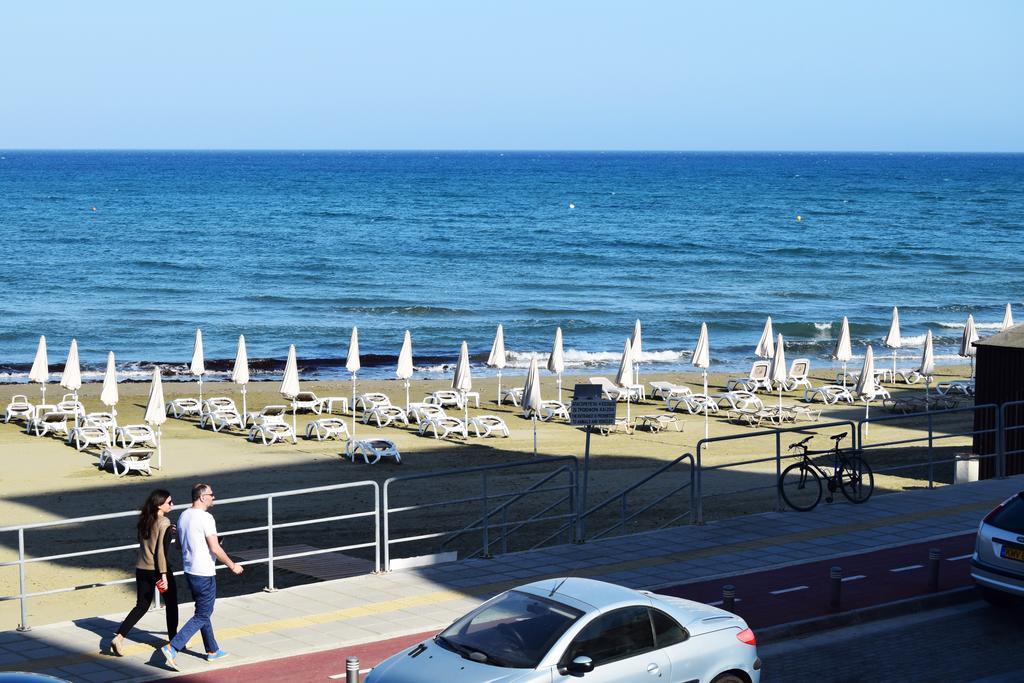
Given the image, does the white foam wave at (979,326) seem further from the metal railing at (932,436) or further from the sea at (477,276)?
the metal railing at (932,436)

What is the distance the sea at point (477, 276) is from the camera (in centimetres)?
4403

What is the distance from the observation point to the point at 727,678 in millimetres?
9148

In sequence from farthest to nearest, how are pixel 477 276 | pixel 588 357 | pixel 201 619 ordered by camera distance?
pixel 477 276 < pixel 588 357 < pixel 201 619

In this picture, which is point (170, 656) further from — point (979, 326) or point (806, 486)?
point (979, 326)

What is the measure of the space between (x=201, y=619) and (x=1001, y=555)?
6658mm

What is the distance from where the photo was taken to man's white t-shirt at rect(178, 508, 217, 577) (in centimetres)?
1034

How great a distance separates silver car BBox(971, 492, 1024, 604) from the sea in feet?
88.8

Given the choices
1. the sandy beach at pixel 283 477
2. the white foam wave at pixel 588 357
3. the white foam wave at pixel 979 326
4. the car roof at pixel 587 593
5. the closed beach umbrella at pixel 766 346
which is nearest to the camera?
the car roof at pixel 587 593

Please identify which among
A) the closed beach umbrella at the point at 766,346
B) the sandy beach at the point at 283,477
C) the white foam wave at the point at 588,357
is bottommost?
the white foam wave at the point at 588,357

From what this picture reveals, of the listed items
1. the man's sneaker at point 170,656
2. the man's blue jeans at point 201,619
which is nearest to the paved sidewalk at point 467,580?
the man's sneaker at point 170,656

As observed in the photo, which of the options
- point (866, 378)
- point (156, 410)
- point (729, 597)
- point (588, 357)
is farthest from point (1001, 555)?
point (588, 357)

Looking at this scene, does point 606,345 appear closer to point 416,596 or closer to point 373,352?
point 373,352

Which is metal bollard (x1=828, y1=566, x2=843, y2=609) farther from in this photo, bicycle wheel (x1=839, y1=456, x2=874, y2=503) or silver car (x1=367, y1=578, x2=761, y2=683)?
bicycle wheel (x1=839, y1=456, x2=874, y2=503)

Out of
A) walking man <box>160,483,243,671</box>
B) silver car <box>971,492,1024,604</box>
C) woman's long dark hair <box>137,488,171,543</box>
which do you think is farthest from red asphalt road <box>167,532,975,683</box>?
woman's long dark hair <box>137,488,171,543</box>
